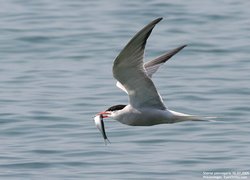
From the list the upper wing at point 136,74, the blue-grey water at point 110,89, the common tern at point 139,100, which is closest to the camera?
the upper wing at point 136,74

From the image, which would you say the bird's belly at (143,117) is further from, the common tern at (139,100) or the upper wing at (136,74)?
the upper wing at (136,74)

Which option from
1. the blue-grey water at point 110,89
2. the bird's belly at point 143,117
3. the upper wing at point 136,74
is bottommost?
the blue-grey water at point 110,89

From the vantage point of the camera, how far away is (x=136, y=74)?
942 centimetres

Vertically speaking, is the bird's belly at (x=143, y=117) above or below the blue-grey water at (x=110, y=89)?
above

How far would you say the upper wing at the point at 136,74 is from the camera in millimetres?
8953

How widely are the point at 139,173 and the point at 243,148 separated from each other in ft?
4.15

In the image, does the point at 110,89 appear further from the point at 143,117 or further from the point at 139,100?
the point at 143,117

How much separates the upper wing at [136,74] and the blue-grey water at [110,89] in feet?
3.87

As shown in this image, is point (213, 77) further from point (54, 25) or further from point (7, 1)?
point (7, 1)

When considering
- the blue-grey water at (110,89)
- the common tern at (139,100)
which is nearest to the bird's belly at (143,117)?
the common tern at (139,100)

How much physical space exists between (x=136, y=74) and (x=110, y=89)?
460 cm

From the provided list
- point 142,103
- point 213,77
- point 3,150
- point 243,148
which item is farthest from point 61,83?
point 142,103

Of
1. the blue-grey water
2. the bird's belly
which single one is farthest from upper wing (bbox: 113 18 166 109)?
the blue-grey water

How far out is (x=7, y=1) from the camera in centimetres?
2067
